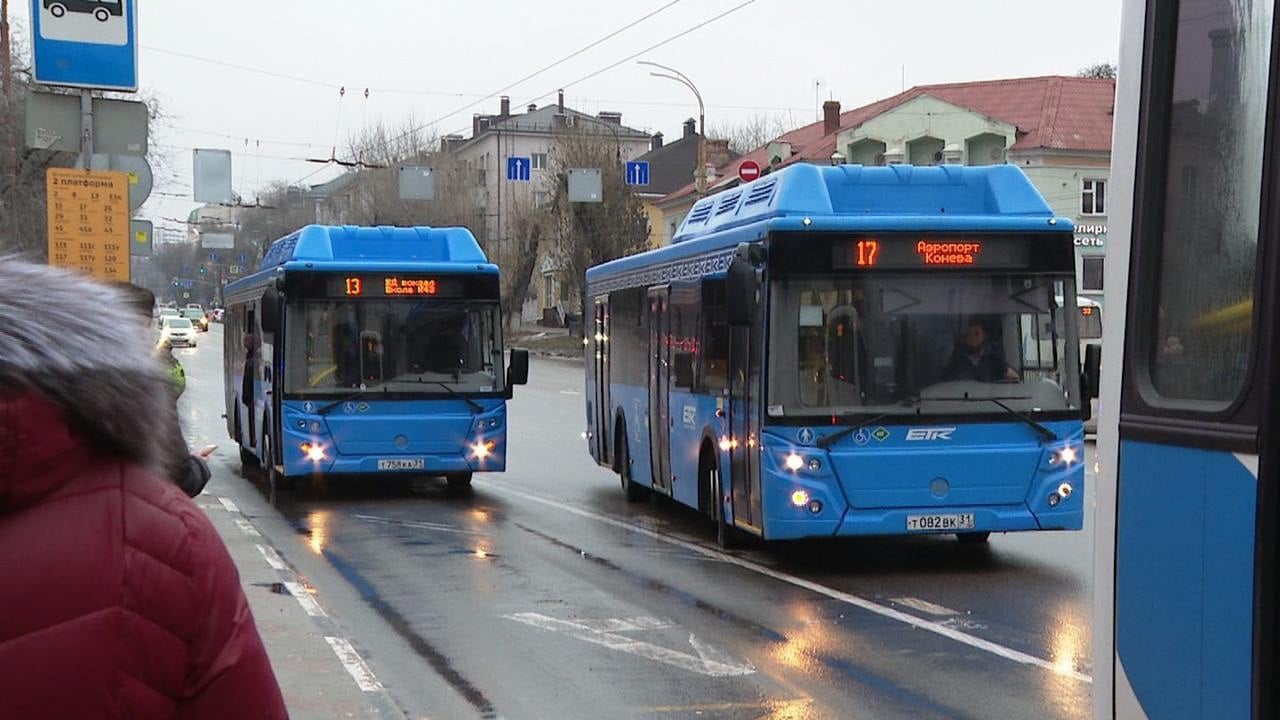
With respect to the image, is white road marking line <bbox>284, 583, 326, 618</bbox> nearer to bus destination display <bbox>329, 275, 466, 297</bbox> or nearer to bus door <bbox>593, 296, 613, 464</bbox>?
bus destination display <bbox>329, 275, 466, 297</bbox>

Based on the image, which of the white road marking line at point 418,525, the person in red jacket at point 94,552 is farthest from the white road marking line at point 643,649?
the person in red jacket at point 94,552

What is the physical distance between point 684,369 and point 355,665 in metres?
6.47

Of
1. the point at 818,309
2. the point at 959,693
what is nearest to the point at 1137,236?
the point at 959,693

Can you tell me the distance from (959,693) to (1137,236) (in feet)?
13.8

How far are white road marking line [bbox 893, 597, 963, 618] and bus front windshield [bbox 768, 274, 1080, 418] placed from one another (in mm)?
1498

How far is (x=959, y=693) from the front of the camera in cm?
800

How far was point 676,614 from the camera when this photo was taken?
10461 mm

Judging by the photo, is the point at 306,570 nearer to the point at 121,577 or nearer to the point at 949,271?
the point at 949,271

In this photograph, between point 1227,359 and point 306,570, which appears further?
point 306,570

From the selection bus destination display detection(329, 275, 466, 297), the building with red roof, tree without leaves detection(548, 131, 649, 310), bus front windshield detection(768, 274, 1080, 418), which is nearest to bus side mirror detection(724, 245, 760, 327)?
bus front windshield detection(768, 274, 1080, 418)

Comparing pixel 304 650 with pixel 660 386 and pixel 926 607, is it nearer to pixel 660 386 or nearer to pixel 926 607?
pixel 926 607

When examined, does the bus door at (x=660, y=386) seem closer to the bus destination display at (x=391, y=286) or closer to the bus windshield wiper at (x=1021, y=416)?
the bus destination display at (x=391, y=286)

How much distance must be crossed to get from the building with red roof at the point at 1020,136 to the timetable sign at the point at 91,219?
1791 inches

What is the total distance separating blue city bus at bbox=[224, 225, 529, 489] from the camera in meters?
17.7
